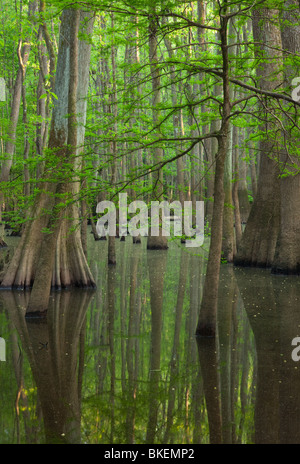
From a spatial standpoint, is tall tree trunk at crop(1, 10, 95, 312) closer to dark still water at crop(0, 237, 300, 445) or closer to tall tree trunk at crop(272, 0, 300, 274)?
dark still water at crop(0, 237, 300, 445)

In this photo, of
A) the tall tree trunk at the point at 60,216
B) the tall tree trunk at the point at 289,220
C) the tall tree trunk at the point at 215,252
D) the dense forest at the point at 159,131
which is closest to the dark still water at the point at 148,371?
the tall tree trunk at the point at 215,252

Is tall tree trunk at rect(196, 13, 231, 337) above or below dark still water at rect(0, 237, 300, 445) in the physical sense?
above

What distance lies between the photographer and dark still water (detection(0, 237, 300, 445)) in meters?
5.25

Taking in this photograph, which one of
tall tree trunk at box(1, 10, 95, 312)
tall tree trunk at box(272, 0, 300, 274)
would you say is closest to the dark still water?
tall tree trunk at box(1, 10, 95, 312)

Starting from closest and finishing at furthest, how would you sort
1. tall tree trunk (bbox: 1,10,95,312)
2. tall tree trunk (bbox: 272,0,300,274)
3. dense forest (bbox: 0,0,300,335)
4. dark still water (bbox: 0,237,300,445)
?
dark still water (bbox: 0,237,300,445) → dense forest (bbox: 0,0,300,335) → tall tree trunk (bbox: 1,10,95,312) → tall tree trunk (bbox: 272,0,300,274)

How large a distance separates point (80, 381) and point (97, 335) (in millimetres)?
2381

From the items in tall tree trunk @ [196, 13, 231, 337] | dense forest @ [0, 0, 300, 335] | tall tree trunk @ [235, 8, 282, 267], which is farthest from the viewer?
tall tree trunk @ [235, 8, 282, 267]

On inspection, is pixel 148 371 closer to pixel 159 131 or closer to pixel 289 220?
pixel 159 131

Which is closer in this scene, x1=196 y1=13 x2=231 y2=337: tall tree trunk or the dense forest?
the dense forest

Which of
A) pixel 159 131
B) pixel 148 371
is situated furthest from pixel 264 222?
pixel 148 371

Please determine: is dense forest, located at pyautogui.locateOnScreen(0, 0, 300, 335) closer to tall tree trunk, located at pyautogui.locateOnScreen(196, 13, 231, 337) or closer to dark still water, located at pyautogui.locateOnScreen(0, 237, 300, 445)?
tall tree trunk, located at pyautogui.locateOnScreen(196, 13, 231, 337)

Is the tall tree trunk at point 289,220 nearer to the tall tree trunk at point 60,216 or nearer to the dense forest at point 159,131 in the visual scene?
the dense forest at point 159,131

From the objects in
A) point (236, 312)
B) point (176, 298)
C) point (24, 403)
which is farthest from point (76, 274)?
point (24, 403)

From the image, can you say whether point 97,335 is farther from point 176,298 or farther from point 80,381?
point 176,298
